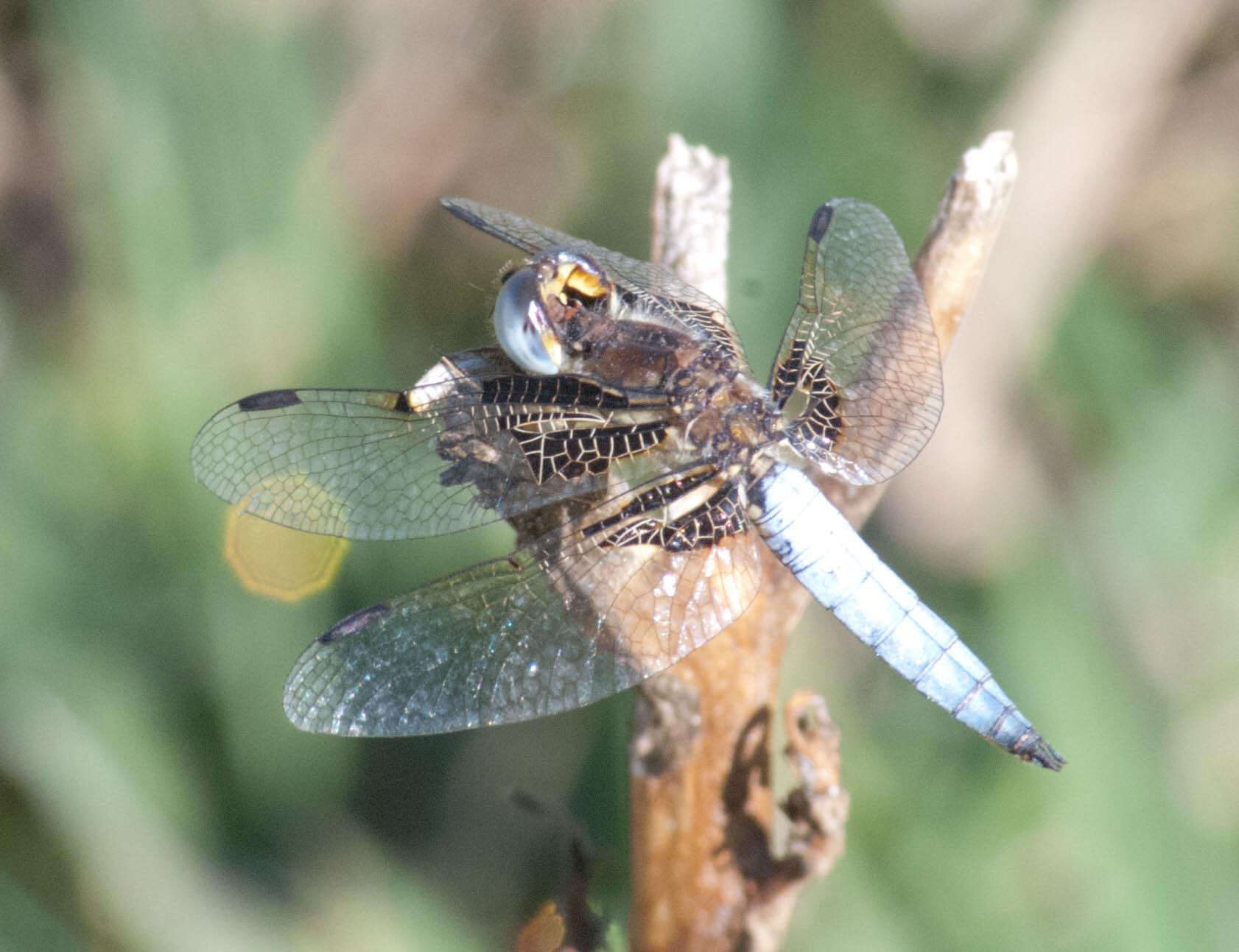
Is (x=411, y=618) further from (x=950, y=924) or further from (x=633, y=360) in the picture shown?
(x=950, y=924)

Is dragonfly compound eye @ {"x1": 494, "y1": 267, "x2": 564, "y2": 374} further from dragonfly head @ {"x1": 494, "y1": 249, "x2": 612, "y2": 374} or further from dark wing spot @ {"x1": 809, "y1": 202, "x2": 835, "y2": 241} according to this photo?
dark wing spot @ {"x1": 809, "y1": 202, "x2": 835, "y2": 241}

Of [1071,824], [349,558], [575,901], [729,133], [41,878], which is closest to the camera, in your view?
[575,901]

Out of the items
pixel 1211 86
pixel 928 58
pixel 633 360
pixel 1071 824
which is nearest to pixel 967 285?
pixel 633 360

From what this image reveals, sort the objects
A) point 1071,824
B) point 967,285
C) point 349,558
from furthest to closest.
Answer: point 349,558 → point 1071,824 → point 967,285

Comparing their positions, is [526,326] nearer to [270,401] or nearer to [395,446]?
[395,446]

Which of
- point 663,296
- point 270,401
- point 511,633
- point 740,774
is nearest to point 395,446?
point 270,401

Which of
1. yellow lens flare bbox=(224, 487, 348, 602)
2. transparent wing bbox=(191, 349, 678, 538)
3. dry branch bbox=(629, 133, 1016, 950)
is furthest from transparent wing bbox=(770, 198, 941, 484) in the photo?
yellow lens flare bbox=(224, 487, 348, 602)
